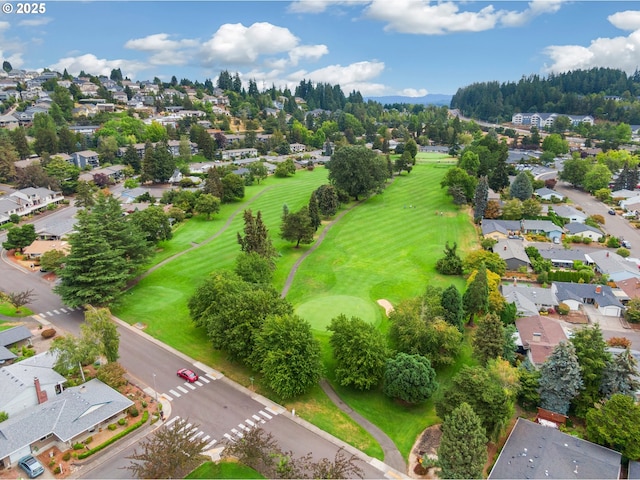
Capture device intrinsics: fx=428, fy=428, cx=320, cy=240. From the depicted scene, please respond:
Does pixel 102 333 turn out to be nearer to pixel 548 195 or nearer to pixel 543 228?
pixel 543 228

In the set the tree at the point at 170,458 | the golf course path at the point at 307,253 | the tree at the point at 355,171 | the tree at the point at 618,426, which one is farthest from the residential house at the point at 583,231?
the tree at the point at 170,458

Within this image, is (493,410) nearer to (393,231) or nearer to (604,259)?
(604,259)

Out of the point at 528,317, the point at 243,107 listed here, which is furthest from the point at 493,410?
the point at 243,107

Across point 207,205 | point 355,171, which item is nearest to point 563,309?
A: point 355,171

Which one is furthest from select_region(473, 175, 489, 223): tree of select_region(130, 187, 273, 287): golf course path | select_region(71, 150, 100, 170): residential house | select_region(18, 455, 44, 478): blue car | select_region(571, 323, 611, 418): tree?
select_region(71, 150, 100, 170): residential house

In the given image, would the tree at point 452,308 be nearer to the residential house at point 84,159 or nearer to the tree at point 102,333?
the tree at point 102,333

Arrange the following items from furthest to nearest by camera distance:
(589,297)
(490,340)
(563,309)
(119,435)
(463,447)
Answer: (589,297) < (563,309) < (490,340) < (119,435) < (463,447)
